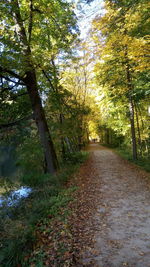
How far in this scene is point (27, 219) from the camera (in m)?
4.21

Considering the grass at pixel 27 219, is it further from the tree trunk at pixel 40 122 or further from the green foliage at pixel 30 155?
the tree trunk at pixel 40 122

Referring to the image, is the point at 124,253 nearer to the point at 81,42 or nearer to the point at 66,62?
the point at 81,42

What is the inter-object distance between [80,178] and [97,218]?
3638 mm

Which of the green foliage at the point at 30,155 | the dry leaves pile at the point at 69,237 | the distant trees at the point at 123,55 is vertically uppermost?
the distant trees at the point at 123,55

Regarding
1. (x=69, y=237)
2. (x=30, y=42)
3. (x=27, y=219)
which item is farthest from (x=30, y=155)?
(x=30, y=42)

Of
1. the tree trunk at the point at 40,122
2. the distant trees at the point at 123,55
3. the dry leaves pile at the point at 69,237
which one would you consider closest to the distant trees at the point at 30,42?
the tree trunk at the point at 40,122

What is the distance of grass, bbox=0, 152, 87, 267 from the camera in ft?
9.98

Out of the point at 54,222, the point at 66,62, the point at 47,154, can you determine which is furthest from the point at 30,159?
the point at 66,62

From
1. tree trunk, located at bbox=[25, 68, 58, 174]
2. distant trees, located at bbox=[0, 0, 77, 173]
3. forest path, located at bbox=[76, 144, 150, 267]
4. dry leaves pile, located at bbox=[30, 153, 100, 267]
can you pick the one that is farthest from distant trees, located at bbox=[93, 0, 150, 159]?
dry leaves pile, located at bbox=[30, 153, 100, 267]

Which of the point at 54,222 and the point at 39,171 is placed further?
the point at 39,171

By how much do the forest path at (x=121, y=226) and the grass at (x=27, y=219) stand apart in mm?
955

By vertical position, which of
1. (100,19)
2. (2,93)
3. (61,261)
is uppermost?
(100,19)

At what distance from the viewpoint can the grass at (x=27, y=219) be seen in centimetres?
304

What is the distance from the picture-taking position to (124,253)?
279cm
